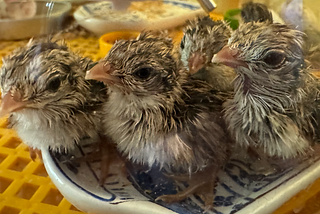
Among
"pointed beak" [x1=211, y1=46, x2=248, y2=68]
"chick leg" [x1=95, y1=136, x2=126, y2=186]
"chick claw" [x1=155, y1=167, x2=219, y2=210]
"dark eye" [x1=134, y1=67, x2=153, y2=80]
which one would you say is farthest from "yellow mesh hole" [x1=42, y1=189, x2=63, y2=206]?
"pointed beak" [x1=211, y1=46, x2=248, y2=68]

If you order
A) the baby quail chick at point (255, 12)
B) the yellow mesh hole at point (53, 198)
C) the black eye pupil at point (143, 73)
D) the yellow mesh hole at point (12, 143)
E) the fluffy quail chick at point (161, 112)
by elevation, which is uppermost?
the baby quail chick at point (255, 12)

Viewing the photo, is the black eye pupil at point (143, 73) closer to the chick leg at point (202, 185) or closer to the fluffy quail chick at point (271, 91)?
the fluffy quail chick at point (271, 91)

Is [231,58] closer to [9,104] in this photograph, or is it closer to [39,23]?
[9,104]

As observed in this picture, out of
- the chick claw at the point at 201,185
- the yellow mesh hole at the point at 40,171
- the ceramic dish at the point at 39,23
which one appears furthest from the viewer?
the ceramic dish at the point at 39,23

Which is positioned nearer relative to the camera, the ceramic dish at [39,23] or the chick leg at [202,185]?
the chick leg at [202,185]

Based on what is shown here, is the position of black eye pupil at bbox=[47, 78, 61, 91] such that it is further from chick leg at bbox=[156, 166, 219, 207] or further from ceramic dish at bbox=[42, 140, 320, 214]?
chick leg at bbox=[156, 166, 219, 207]

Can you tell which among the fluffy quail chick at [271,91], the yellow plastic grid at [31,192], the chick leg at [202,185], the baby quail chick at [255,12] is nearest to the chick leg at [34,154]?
the yellow plastic grid at [31,192]
